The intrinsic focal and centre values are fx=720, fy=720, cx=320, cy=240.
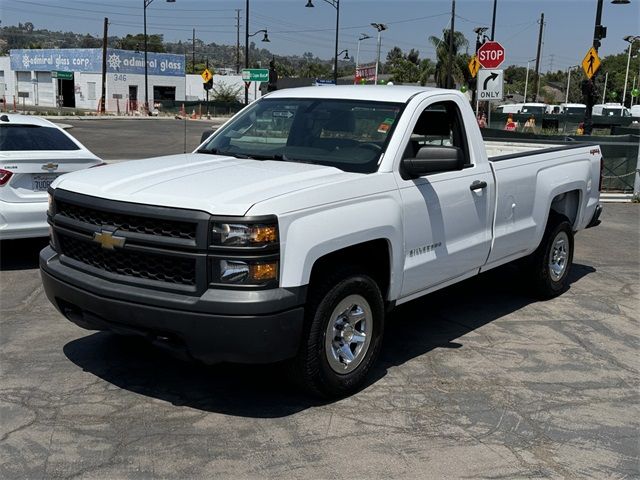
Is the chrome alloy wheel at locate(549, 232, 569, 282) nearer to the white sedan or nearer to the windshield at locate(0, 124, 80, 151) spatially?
the white sedan

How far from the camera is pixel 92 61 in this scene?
69688 mm

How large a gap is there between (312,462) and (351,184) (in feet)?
5.63

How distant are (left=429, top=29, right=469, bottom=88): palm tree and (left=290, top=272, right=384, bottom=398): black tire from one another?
5384 cm


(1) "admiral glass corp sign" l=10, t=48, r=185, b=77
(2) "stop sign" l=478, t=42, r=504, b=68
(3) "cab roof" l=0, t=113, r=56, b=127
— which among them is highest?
(1) "admiral glass corp sign" l=10, t=48, r=185, b=77

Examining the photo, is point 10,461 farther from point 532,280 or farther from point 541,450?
point 532,280

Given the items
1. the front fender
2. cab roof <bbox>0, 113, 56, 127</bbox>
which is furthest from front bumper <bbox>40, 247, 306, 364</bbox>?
cab roof <bbox>0, 113, 56, 127</bbox>

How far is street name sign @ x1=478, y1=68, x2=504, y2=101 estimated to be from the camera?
1592cm

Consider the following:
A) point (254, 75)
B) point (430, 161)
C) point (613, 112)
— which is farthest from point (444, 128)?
point (613, 112)

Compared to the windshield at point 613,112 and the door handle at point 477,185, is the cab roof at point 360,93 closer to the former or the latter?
the door handle at point 477,185

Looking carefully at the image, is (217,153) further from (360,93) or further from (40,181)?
(40,181)

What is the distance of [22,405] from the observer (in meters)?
4.43

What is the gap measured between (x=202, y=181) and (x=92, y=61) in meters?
70.7

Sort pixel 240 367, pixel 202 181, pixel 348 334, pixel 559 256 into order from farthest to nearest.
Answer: pixel 559 256, pixel 240 367, pixel 348 334, pixel 202 181

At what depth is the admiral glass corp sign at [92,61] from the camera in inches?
2726
